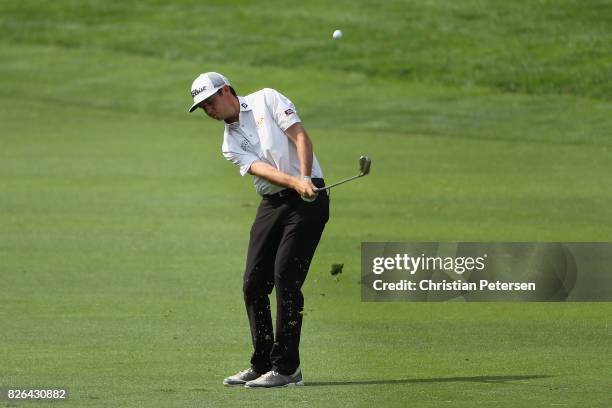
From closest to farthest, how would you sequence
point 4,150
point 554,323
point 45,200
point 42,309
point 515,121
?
1. point 554,323
2. point 42,309
3. point 45,200
4. point 4,150
5. point 515,121

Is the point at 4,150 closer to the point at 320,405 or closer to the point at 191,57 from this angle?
the point at 191,57

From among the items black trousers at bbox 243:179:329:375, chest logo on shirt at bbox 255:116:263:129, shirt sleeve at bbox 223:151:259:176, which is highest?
chest logo on shirt at bbox 255:116:263:129

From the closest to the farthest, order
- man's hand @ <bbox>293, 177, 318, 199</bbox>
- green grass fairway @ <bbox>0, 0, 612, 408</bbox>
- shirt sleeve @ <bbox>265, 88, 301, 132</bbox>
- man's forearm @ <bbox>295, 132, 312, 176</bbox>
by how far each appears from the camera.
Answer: man's hand @ <bbox>293, 177, 318, 199</bbox> → man's forearm @ <bbox>295, 132, 312, 176</bbox> → shirt sleeve @ <bbox>265, 88, 301, 132</bbox> → green grass fairway @ <bbox>0, 0, 612, 408</bbox>

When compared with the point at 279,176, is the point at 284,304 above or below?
below

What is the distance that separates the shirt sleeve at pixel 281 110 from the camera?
387 inches

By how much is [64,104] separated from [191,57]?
595 centimetres

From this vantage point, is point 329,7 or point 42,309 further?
point 329,7


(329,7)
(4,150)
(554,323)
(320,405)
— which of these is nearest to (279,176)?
(320,405)

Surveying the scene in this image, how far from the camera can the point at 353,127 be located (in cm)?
3078

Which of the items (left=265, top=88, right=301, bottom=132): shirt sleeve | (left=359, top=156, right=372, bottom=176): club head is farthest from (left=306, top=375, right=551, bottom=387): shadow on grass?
(left=265, top=88, right=301, bottom=132): shirt sleeve

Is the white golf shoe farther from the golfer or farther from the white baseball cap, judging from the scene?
the white baseball cap

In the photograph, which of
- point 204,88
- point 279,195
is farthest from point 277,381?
point 204,88

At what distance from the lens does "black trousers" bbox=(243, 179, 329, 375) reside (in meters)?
9.95

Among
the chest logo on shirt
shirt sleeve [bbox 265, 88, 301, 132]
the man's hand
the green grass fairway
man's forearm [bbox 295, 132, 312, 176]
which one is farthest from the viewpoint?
the green grass fairway
